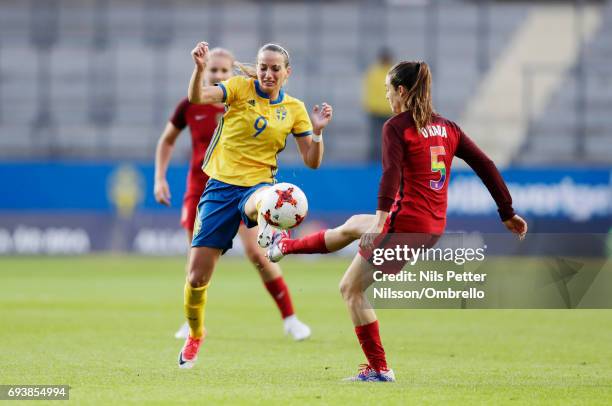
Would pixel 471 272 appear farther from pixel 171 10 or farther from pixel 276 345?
pixel 171 10

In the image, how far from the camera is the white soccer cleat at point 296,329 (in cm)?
1001

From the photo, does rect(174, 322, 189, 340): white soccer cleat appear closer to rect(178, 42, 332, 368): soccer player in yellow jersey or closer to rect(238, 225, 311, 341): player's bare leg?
rect(238, 225, 311, 341): player's bare leg

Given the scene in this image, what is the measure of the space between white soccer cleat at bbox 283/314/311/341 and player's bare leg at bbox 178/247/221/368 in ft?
6.52

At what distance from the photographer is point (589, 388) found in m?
6.88

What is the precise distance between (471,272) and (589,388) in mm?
976

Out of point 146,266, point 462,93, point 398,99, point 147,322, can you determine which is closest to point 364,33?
point 462,93

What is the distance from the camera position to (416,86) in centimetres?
695

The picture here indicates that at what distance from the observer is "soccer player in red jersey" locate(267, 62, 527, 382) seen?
6.82m

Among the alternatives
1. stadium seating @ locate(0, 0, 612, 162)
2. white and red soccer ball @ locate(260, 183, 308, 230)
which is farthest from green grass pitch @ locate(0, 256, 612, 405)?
stadium seating @ locate(0, 0, 612, 162)

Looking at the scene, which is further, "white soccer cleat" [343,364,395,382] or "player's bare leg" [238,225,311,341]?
"player's bare leg" [238,225,311,341]

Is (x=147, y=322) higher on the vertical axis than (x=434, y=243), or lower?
lower

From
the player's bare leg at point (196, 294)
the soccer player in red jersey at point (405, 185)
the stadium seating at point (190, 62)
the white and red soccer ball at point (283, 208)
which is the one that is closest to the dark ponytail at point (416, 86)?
the soccer player in red jersey at point (405, 185)

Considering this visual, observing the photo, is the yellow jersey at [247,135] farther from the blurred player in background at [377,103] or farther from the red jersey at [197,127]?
the blurred player in background at [377,103]

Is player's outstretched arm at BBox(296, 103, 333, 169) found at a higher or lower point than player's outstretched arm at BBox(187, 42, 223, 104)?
lower
